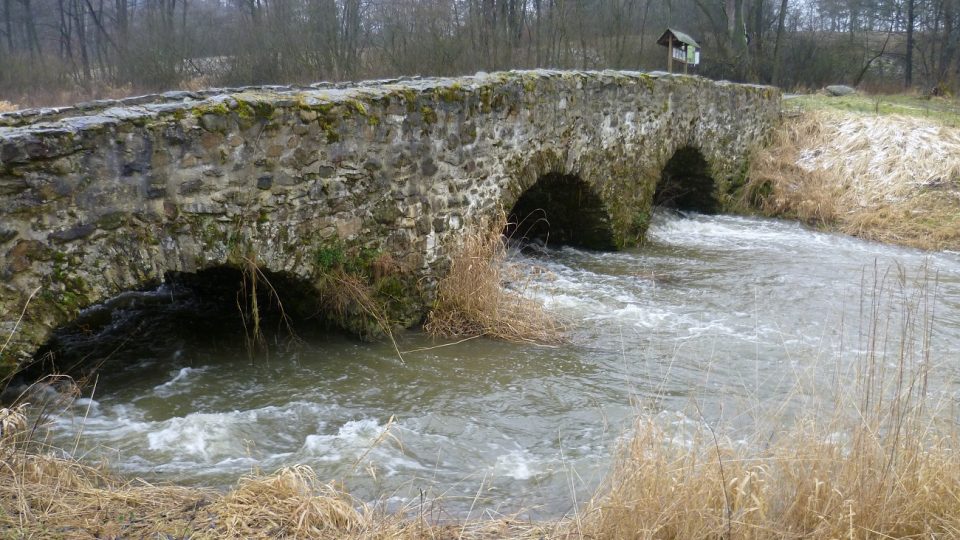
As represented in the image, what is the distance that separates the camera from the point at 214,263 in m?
5.10

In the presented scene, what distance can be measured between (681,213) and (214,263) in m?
8.98

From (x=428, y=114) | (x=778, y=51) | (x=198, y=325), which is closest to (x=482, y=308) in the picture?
Result: (x=428, y=114)

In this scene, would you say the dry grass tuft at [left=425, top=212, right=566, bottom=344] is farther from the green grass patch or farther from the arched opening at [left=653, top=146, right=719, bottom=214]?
the green grass patch


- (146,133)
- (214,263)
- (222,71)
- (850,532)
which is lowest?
(850,532)

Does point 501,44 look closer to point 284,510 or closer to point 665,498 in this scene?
point 284,510

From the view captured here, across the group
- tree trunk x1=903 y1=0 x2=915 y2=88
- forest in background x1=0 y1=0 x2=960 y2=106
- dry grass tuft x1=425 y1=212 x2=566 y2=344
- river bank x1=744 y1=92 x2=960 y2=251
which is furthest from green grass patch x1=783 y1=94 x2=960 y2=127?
dry grass tuft x1=425 y1=212 x2=566 y2=344

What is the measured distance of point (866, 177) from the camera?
1273cm

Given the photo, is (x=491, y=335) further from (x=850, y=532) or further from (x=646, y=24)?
(x=646, y=24)

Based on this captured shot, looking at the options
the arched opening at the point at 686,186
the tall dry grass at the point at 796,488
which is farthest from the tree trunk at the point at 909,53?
the tall dry grass at the point at 796,488

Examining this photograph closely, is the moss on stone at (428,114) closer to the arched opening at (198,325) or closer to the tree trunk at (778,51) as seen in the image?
the arched opening at (198,325)

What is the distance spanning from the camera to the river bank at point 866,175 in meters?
11.4

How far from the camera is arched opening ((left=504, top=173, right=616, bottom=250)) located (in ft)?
31.0

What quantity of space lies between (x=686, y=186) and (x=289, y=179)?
8.74 metres

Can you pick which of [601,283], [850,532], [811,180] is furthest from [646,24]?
[850,532]
